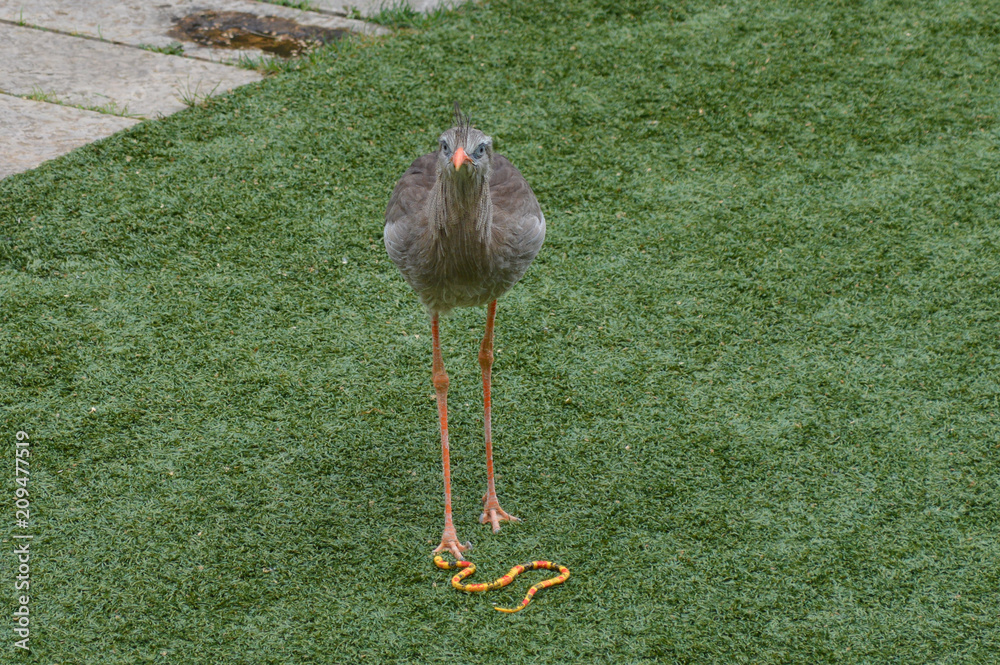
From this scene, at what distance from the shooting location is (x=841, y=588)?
9.78 ft

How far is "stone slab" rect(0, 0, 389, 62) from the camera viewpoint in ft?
20.9

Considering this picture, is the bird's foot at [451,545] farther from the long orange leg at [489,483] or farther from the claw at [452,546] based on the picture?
the long orange leg at [489,483]

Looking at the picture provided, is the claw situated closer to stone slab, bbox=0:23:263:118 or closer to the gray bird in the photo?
the gray bird

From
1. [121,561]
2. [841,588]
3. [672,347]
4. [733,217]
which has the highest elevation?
[733,217]

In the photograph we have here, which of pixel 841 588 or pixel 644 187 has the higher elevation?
pixel 644 187

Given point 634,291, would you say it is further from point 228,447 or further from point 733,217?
point 228,447

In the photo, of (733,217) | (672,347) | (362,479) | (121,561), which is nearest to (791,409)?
(672,347)

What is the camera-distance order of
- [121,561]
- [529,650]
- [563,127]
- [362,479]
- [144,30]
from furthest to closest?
[144,30]
[563,127]
[362,479]
[121,561]
[529,650]

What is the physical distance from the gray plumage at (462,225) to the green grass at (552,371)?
874mm

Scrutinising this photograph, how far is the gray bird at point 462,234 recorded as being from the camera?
273 centimetres

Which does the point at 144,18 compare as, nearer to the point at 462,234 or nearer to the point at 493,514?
the point at 462,234

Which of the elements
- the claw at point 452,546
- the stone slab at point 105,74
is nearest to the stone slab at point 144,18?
the stone slab at point 105,74

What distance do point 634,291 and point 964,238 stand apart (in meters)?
1.74

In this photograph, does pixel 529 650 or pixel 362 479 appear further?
pixel 362 479
